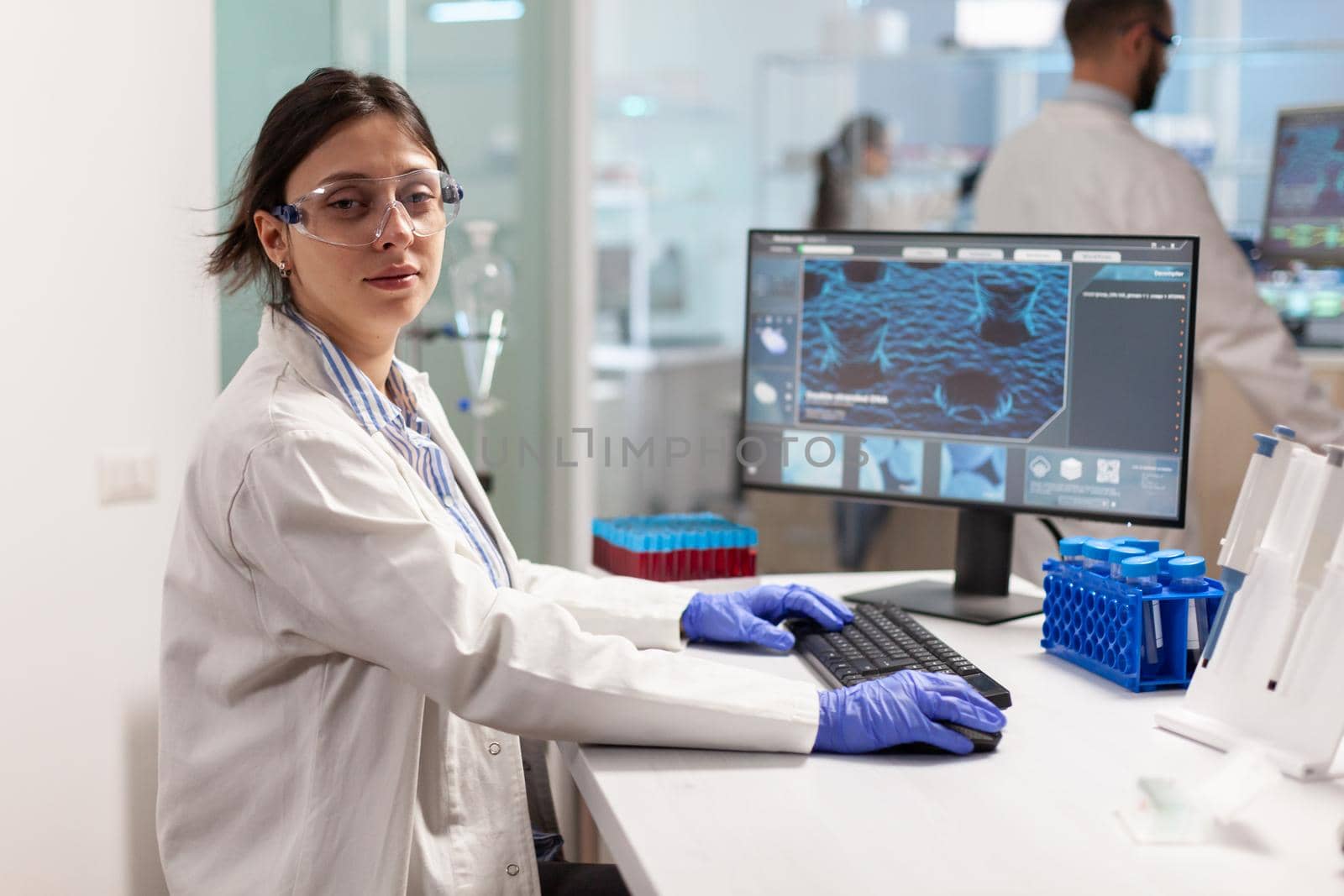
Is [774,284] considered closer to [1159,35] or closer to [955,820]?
[955,820]

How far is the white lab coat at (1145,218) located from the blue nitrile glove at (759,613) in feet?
2.85

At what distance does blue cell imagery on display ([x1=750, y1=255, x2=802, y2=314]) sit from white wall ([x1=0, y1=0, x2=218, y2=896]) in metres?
0.92

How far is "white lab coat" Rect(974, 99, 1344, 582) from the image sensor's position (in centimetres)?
253

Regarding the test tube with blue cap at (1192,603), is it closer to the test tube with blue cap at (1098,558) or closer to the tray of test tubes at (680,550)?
the test tube with blue cap at (1098,558)

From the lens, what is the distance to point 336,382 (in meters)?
1.35

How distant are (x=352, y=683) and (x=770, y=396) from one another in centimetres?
80

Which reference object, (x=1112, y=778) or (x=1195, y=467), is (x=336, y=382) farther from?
(x=1195, y=467)

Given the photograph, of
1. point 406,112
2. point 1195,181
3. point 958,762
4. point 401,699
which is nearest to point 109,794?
point 401,699

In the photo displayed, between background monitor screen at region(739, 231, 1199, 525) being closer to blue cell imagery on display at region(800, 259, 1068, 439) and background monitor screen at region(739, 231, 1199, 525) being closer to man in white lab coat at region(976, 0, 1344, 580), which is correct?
blue cell imagery on display at region(800, 259, 1068, 439)

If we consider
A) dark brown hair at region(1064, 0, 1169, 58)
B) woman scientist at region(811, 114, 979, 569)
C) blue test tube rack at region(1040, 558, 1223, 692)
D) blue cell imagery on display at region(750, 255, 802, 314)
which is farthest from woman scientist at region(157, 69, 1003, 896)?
woman scientist at region(811, 114, 979, 569)

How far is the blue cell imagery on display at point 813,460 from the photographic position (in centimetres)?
179

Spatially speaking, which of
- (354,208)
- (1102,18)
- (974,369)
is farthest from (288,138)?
(1102,18)

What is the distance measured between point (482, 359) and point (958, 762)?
5.45ft

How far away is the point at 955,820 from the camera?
3.39 feet
